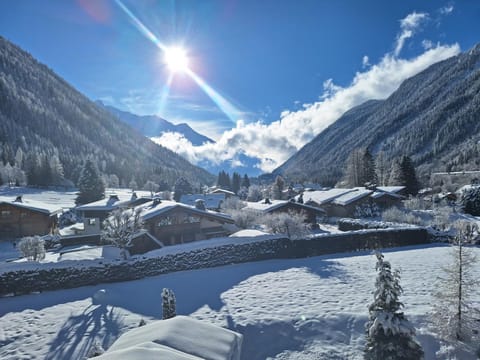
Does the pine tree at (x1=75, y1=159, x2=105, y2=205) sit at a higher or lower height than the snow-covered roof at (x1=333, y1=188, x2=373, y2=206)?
higher

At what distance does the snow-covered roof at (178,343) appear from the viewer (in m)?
4.70

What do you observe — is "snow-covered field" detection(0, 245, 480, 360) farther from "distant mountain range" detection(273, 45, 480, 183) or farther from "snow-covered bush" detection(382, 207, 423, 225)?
"distant mountain range" detection(273, 45, 480, 183)

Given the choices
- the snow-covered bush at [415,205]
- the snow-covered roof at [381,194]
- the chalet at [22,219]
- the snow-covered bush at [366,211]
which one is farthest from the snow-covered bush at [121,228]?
the snow-covered bush at [415,205]

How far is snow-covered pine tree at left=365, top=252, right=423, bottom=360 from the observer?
733cm

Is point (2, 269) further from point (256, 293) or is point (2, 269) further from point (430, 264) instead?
point (430, 264)

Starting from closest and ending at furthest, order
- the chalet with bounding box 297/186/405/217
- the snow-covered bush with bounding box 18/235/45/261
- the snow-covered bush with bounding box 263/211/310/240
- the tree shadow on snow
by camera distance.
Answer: the tree shadow on snow
the snow-covered bush with bounding box 18/235/45/261
the snow-covered bush with bounding box 263/211/310/240
the chalet with bounding box 297/186/405/217

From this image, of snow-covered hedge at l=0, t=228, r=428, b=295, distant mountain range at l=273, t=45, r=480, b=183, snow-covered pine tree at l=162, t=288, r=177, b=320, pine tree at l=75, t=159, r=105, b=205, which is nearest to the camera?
snow-covered pine tree at l=162, t=288, r=177, b=320

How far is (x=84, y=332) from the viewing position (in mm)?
12445

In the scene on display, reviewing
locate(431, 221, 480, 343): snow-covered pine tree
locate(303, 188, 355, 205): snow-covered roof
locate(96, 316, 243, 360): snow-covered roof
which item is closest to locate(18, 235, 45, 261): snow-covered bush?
locate(96, 316, 243, 360): snow-covered roof

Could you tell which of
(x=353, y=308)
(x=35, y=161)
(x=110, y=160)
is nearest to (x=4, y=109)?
(x=110, y=160)

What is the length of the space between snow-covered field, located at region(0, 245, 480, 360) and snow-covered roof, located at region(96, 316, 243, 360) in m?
4.86

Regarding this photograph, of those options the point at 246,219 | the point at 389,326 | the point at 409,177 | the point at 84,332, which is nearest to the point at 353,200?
the point at 246,219

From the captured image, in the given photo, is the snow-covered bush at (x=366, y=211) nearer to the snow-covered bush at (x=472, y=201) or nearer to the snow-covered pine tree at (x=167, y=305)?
the snow-covered bush at (x=472, y=201)

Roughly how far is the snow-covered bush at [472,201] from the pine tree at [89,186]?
6563 cm
